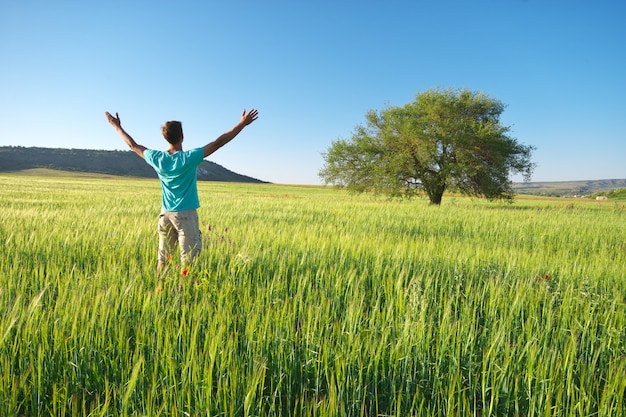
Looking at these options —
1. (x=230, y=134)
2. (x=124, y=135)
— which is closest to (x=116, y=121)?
(x=124, y=135)

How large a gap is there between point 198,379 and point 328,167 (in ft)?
87.8

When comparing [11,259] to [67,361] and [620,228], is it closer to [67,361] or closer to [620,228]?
[67,361]

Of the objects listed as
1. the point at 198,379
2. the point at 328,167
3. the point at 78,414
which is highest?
the point at 328,167

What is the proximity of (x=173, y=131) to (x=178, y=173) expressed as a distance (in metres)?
0.51

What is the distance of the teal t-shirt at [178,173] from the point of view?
3.76 metres

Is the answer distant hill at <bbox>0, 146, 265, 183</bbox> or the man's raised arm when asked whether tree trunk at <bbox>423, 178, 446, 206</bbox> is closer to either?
the man's raised arm

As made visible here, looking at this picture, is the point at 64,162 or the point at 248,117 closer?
the point at 248,117

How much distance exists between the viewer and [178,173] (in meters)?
3.80

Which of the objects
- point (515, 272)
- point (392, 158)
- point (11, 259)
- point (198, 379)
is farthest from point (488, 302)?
point (392, 158)

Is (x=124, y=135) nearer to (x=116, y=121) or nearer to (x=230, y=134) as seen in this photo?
(x=116, y=121)

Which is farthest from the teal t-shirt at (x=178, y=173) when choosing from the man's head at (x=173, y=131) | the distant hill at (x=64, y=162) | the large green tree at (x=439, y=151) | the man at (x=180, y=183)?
the distant hill at (x=64, y=162)

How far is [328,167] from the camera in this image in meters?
28.0

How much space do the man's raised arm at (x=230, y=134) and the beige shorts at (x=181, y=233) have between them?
0.78 m

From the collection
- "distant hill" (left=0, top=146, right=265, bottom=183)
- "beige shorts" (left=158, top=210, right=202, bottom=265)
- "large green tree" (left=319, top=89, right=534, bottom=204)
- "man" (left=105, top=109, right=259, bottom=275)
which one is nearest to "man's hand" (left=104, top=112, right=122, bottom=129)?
"man" (left=105, top=109, right=259, bottom=275)
